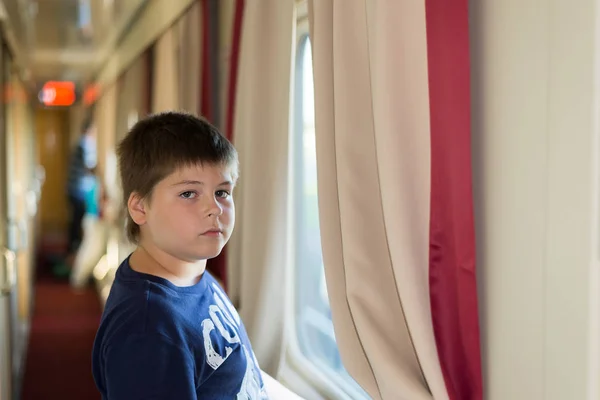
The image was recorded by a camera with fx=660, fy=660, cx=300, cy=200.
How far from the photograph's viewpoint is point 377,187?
167 centimetres

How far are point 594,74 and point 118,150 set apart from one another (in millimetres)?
952

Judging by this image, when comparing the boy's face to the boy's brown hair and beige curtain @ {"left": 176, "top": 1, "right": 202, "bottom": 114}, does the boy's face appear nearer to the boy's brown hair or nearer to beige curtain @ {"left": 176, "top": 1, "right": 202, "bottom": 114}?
the boy's brown hair

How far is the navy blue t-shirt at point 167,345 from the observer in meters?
1.09

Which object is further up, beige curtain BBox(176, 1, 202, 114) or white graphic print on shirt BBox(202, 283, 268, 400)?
beige curtain BBox(176, 1, 202, 114)

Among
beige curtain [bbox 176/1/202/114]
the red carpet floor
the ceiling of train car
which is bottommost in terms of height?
the red carpet floor

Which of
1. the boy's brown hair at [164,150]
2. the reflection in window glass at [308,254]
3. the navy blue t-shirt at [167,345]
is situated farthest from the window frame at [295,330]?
the navy blue t-shirt at [167,345]

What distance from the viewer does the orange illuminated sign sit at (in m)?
15.1

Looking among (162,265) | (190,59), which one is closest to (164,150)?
(162,265)

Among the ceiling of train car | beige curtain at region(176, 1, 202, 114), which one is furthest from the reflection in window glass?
the ceiling of train car

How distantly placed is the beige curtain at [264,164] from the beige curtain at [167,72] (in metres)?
1.97

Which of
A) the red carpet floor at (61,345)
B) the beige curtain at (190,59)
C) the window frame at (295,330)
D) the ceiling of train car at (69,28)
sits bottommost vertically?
the red carpet floor at (61,345)

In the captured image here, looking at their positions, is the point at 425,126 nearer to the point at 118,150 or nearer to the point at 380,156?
the point at 380,156

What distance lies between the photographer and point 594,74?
117cm

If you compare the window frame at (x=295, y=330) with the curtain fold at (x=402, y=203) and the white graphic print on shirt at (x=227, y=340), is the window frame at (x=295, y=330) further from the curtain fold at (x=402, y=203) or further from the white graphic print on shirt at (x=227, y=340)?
the white graphic print on shirt at (x=227, y=340)
